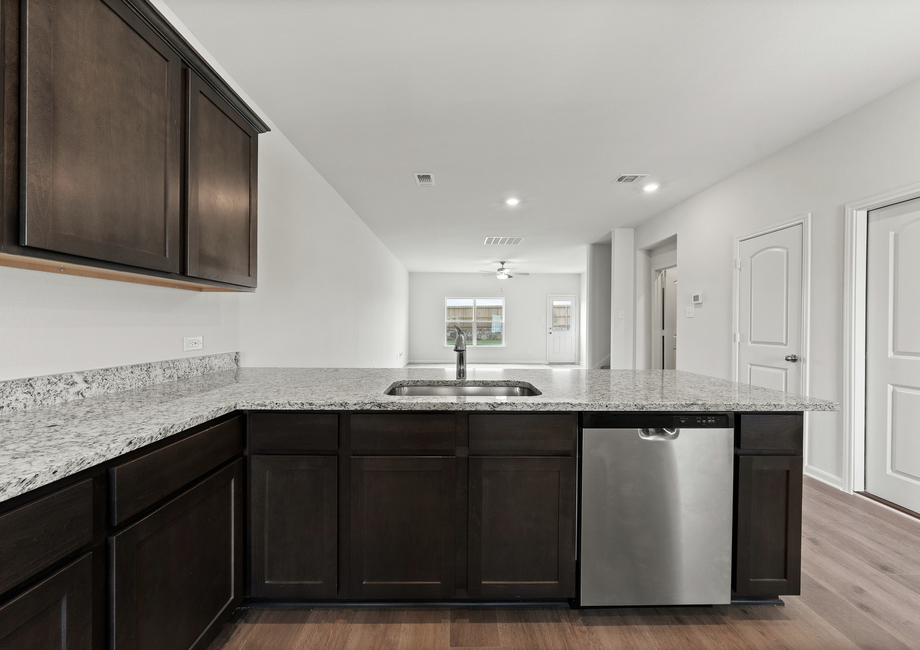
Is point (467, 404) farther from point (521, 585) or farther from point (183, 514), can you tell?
point (183, 514)

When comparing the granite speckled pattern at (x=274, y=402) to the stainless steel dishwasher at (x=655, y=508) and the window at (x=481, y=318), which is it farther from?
the window at (x=481, y=318)

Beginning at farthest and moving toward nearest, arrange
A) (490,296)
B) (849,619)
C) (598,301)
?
1. (490,296)
2. (598,301)
3. (849,619)

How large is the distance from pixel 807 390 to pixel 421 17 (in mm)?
3632

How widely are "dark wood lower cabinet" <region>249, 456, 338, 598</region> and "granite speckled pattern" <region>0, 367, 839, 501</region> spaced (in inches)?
9.2

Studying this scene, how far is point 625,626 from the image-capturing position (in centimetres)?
169

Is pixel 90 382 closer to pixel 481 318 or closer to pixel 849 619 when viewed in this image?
pixel 849 619

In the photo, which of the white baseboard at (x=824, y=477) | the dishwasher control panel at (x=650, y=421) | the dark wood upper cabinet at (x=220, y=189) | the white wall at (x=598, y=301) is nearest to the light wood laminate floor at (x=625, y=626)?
the dishwasher control panel at (x=650, y=421)

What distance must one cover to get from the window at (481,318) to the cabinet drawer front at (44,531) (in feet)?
35.1

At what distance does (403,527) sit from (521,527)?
1.45ft

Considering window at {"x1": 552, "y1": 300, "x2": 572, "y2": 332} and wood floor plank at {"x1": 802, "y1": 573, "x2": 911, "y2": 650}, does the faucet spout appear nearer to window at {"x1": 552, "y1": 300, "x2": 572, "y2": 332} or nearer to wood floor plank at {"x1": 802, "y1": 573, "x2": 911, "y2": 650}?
wood floor plank at {"x1": 802, "y1": 573, "x2": 911, "y2": 650}

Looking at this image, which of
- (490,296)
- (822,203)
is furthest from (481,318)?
(822,203)

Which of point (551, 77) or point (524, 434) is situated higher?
point (551, 77)

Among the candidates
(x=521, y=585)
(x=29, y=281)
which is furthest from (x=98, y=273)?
(x=521, y=585)

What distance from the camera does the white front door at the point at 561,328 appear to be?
1172 cm
